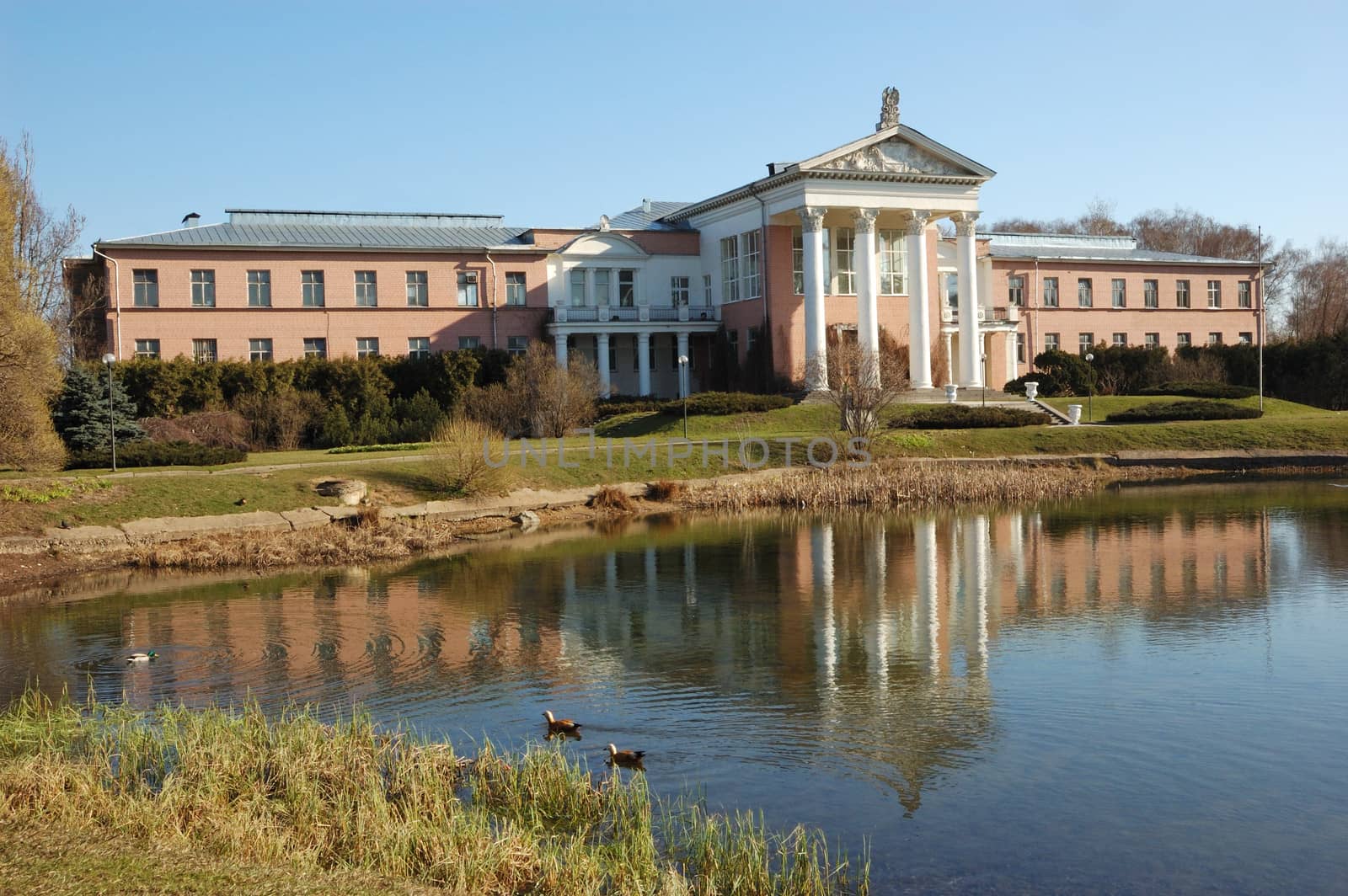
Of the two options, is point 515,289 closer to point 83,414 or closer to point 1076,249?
point 83,414

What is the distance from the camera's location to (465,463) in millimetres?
31094

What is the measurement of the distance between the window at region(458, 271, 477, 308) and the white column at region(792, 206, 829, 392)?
14328mm

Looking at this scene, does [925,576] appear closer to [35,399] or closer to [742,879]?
[742,879]

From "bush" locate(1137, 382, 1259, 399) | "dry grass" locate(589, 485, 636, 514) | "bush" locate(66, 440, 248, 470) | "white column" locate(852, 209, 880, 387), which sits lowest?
"dry grass" locate(589, 485, 636, 514)

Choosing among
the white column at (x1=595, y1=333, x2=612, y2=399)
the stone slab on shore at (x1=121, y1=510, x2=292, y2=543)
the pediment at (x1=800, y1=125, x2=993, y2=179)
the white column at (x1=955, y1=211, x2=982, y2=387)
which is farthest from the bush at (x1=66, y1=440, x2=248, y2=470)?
the white column at (x1=955, y1=211, x2=982, y2=387)

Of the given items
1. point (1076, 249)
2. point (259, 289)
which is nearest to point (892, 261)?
point (1076, 249)

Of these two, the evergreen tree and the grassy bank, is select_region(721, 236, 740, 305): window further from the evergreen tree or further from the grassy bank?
the grassy bank

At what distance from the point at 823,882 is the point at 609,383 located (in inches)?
1787

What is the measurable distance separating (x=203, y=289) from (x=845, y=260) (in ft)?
86.9

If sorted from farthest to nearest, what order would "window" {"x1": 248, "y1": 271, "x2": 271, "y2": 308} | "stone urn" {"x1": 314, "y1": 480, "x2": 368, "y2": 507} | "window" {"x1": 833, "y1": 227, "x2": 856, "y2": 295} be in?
1. "window" {"x1": 833, "y1": 227, "x2": 856, "y2": 295}
2. "window" {"x1": 248, "y1": 271, "x2": 271, "y2": 308}
3. "stone urn" {"x1": 314, "y1": 480, "x2": 368, "y2": 507}

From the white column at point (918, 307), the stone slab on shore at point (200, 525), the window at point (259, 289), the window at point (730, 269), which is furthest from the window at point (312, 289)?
the stone slab on shore at point (200, 525)

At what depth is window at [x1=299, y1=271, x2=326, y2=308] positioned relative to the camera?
5206 cm

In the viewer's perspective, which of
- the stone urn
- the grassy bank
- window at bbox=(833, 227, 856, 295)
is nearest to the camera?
the grassy bank

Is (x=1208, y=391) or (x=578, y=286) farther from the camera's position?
(x=578, y=286)
